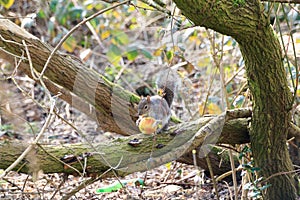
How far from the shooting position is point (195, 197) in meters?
2.32

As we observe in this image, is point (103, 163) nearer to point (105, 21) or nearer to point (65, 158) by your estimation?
point (65, 158)

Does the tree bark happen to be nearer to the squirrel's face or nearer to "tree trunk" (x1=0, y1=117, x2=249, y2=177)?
the squirrel's face

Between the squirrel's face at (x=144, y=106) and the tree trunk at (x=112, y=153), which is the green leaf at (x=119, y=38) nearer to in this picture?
the squirrel's face at (x=144, y=106)

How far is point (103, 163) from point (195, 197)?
62 centimetres

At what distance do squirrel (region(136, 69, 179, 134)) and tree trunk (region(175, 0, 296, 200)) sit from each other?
384 millimetres

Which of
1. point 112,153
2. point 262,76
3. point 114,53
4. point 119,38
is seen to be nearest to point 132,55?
point 114,53

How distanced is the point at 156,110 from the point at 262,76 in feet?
1.81

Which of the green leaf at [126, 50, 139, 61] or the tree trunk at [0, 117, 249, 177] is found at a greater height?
the green leaf at [126, 50, 139, 61]

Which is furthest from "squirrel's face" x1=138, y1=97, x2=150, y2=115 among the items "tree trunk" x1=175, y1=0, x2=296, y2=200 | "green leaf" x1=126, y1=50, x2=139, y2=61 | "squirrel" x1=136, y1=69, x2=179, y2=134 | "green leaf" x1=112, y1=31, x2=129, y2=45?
"green leaf" x1=112, y1=31, x2=129, y2=45

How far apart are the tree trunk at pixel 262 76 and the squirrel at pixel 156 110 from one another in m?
0.38

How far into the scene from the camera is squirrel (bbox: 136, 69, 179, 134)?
6.47 feet

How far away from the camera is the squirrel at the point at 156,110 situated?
1.97 meters

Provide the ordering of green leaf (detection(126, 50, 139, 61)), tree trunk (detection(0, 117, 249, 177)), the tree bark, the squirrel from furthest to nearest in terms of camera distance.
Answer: green leaf (detection(126, 50, 139, 61)) → the tree bark → the squirrel → tree trunk (detection(0, 117, 249, 177))

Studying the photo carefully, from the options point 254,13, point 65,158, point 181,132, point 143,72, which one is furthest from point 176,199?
point 143,72
